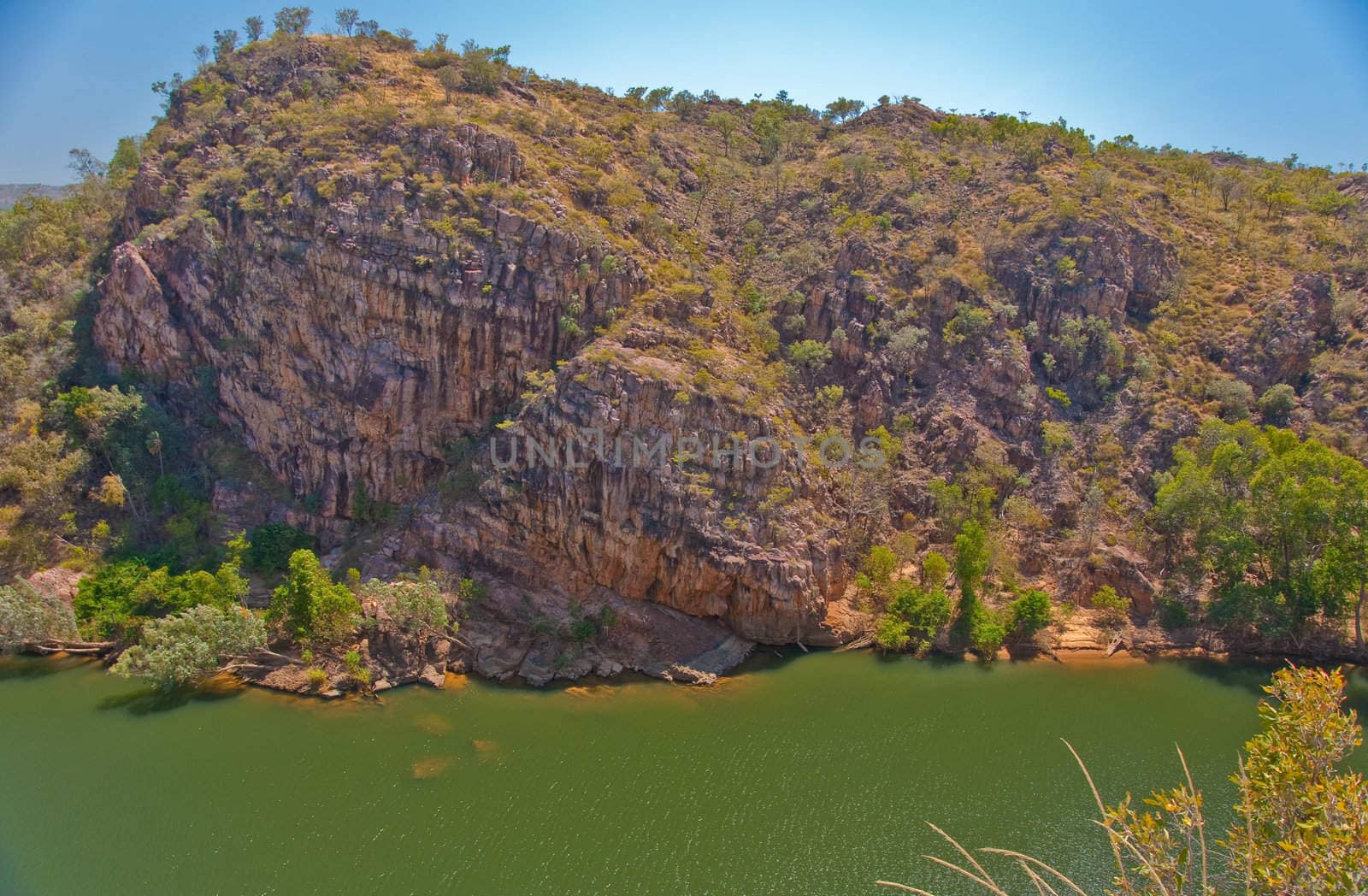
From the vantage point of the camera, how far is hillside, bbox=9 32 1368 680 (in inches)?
1822

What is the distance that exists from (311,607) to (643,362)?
24.5 m

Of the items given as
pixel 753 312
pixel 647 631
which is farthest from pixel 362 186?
pixel 647 631

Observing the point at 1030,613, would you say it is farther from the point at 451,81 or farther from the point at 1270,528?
the point at 451,81

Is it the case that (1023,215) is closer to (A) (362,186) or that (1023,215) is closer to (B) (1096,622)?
(B) (1096,622)

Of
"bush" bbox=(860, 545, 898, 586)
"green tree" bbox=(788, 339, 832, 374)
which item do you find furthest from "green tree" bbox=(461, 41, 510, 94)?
"bush" bbox=(860, 545, 898, 586)

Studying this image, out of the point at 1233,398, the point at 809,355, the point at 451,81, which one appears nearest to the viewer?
the point at 1233,398

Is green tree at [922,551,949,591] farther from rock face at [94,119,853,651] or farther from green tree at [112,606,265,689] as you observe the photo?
green tree at [112,606,265,689]

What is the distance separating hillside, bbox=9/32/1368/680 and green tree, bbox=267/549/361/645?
187 inches

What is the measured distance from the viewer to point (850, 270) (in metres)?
61.8

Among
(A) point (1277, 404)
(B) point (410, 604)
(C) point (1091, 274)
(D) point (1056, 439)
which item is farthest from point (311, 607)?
(A) point (1277, 404)

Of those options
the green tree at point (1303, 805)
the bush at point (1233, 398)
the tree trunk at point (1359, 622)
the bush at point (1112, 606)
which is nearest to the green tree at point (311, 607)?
the green tree at point (1303, 805)

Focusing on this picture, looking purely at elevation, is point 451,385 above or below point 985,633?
above

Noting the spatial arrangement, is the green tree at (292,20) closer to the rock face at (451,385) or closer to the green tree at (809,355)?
the rock face at (451,385)

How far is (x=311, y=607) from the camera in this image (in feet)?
138
